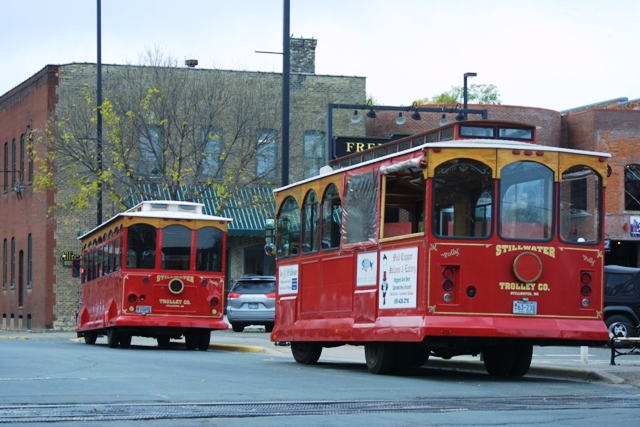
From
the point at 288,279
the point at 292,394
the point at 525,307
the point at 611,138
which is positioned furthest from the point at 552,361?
the point at 611,138

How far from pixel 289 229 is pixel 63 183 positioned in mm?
23639

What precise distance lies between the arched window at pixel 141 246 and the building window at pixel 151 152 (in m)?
12.8

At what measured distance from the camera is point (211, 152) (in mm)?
39312

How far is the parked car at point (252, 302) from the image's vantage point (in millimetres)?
34875

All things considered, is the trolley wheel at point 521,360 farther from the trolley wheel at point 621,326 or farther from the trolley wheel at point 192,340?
the trolley wheel at point 621,326

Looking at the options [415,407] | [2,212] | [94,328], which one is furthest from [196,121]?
[415,407]

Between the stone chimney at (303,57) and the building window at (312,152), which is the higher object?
the stone chimney at (303,57)

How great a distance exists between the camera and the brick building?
43.4 m

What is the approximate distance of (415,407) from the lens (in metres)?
11.2

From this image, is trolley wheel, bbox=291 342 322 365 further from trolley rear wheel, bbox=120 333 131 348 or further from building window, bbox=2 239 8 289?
building window, bbox=2 239 8 289

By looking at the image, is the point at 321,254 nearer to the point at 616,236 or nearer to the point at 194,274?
the point at 194,274

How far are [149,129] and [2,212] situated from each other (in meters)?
17.0

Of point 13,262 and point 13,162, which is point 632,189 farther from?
point 13,262

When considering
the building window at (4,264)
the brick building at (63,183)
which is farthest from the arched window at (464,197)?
the building window at (4,264)
